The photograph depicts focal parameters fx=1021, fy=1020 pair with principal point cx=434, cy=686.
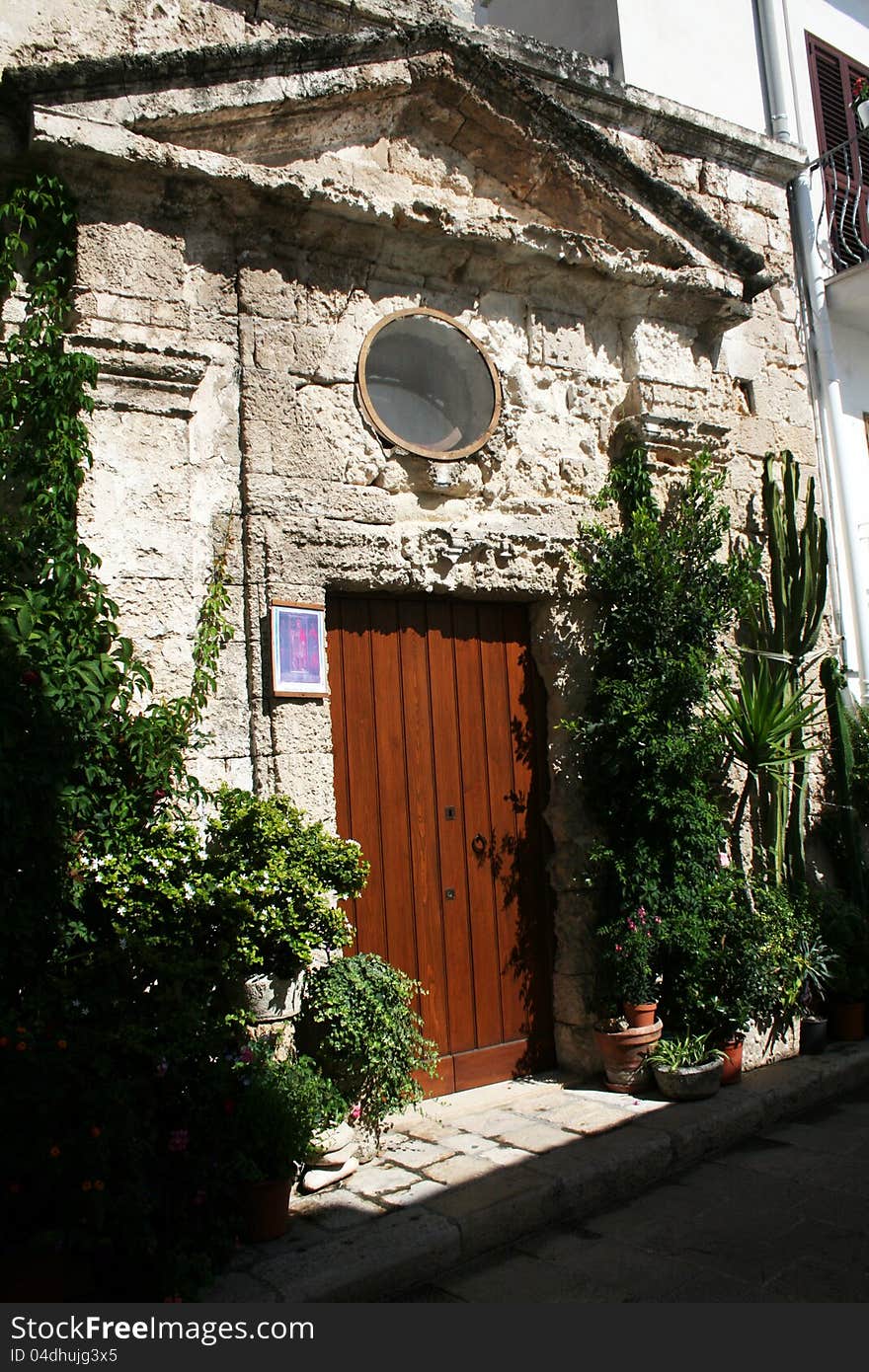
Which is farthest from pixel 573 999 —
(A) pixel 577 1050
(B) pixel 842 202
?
(B) pixel 842 202

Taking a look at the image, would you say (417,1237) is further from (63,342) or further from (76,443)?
(63,342)

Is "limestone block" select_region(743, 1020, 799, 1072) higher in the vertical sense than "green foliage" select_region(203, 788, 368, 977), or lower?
lower

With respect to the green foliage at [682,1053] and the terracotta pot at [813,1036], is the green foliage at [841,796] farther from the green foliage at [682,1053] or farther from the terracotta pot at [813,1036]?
the green foliage at [682,1053]

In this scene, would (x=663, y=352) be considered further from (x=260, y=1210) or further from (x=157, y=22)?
(x=260, y=1210)

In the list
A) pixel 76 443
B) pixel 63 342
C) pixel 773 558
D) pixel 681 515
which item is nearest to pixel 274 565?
pixel 76 443

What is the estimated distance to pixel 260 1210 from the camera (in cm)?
314

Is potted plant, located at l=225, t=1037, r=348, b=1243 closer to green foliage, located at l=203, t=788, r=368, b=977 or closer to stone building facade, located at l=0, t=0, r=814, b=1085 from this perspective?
green foliage, located at l=203, t=788, r=368, b=977

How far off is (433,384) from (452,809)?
7.09 ft

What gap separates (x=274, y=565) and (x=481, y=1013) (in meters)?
2.25

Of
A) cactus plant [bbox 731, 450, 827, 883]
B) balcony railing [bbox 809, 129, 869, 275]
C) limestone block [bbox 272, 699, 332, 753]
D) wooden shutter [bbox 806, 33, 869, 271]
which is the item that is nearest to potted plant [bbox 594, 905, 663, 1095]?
cactus plant [bbox 731, 450, 827, 883]

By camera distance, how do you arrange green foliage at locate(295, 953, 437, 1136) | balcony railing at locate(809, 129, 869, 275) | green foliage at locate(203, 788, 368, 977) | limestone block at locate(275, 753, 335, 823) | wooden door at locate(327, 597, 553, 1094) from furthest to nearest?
balcony railing at locate(809, 129, 869, 275) < wooden door at locate(327, 597, 553, 1094) < limestone block at locate(275, 753, 335, 823) < green foliage at locate(295, 953, 437, 1136) < green foliage at locate(203, 788, 368, 977)

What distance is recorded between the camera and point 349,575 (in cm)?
439

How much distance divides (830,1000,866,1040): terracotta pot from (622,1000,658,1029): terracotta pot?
4.28ft

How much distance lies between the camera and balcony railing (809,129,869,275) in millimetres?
6887
